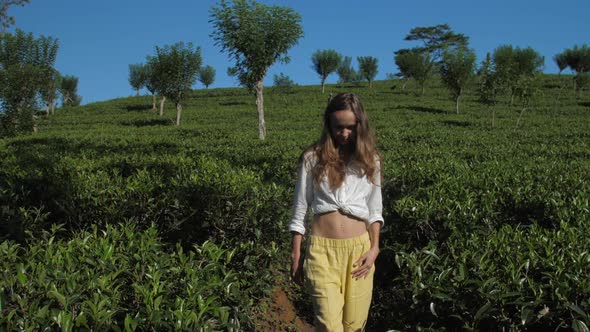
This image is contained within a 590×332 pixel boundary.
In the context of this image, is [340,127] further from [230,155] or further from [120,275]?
[230,155]

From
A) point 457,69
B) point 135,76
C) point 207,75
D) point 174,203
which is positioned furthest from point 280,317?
point 207,75

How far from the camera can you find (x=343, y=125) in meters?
2.81

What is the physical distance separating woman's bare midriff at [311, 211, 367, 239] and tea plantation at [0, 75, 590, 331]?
55 centimetres

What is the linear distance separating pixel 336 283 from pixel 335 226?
13.8 inches

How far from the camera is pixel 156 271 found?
2703mm

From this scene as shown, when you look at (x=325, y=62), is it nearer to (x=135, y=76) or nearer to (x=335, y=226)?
(x=135, y=76)

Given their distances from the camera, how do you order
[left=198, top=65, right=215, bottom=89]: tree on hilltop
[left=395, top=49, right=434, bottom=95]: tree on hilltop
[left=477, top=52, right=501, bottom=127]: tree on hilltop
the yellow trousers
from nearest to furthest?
the yellow trousers → [left=477, top=52, right=501, bottom=127]: tree on hilltop → [left=395, top=49, right=434, bottom=95]: tree on hilltop → [left=198, top=65, right=215, bottom=89]: tree on hilltop

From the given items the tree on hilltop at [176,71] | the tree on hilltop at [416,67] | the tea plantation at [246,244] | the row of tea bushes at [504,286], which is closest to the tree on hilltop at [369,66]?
the tree on hilltop at [416,67]

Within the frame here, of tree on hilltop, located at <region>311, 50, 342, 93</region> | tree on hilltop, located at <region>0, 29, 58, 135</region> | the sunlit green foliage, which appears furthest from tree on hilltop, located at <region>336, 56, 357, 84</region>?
tree on hilltop, located at <region>0, 29, 58, 135</region>

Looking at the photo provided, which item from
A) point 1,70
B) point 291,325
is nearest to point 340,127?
point 291,325

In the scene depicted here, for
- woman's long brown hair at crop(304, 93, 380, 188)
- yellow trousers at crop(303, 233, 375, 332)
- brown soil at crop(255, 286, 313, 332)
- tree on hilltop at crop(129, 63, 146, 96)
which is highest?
tree on hilltop at crop(129, 63, 146, 96)

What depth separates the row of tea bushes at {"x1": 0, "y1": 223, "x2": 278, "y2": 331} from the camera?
86.4 inches

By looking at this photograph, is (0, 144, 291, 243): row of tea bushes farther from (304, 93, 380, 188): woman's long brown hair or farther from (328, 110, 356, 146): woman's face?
(328, 110, 356, 146): woman's face

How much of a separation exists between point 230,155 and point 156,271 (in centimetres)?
611
